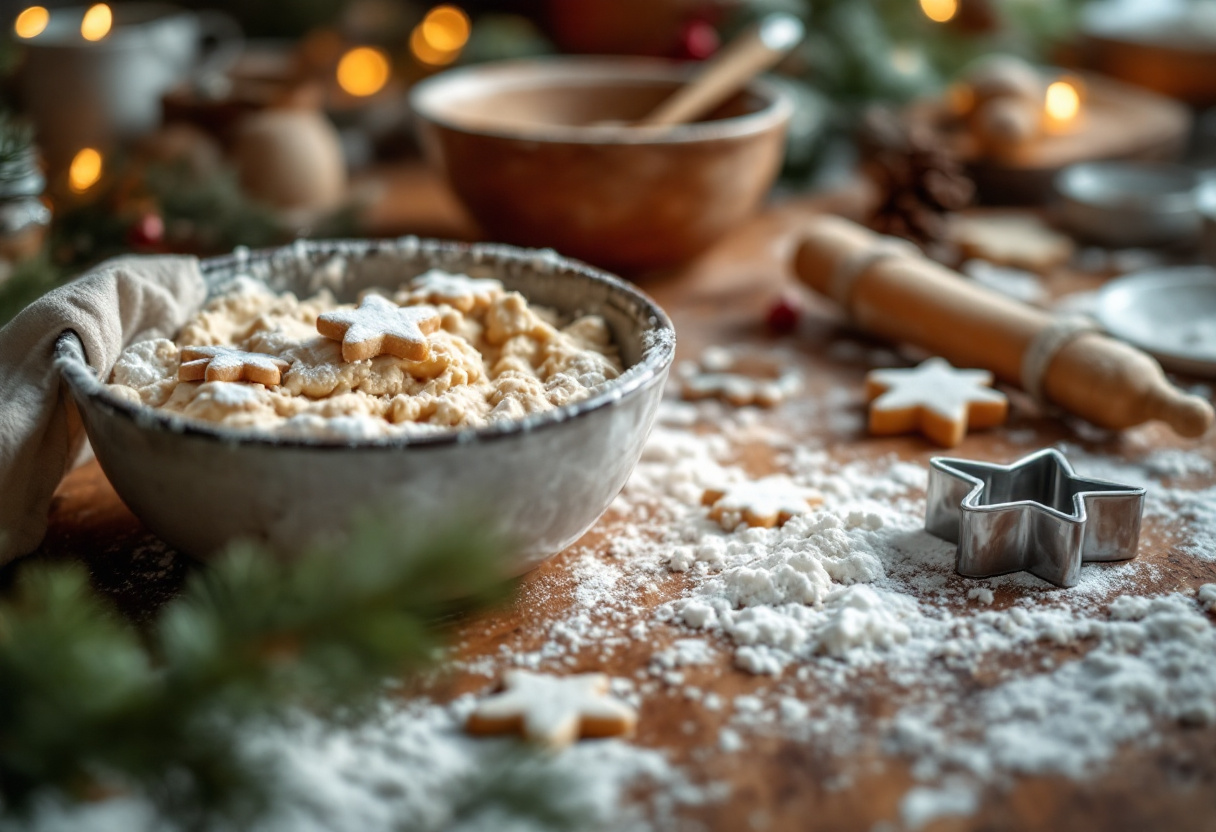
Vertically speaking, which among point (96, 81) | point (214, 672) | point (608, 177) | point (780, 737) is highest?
point (96, 81)

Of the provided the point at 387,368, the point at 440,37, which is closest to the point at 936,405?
the point at 387,368

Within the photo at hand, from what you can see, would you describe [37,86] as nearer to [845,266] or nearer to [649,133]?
[649,133]

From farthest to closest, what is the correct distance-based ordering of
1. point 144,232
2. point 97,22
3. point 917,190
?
point 917,190 → point 97,22 → point 144,232

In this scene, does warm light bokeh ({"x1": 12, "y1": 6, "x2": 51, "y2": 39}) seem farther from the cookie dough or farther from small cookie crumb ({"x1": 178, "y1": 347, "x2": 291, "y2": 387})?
small cookie crumb ({"x1": 178, "y1": 347, "x2": 291, "y2": 387})

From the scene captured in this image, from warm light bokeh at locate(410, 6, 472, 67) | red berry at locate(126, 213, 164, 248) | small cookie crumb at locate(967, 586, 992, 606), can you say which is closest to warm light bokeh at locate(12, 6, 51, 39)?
red berry at locate(126, 213, 164, 248)

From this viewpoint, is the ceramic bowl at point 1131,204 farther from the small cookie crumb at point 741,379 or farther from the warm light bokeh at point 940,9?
the small cookie crumb at point 741,379

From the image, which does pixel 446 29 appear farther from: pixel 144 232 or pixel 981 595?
pixel 981 595

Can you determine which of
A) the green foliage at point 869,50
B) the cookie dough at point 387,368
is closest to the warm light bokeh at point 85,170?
the cookie dough at point 387,368

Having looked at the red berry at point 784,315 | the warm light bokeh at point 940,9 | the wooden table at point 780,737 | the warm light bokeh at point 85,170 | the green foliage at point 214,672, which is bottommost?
the wooden table at point 780,737
